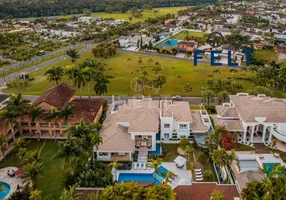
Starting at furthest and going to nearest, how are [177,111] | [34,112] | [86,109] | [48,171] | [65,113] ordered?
[86,109] < [177,111] < [65,113] < [34,112] < [48,171]

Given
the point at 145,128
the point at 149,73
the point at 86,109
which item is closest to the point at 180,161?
the point at 145,128

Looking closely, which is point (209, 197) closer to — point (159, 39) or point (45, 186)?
point (45, 186)

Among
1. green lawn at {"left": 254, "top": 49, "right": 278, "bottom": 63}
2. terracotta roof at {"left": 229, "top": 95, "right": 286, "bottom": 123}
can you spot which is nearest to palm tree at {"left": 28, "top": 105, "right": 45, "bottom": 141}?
terracotta roof at {"left": 229, "top": 95, "right": 286, "bottom": 123}

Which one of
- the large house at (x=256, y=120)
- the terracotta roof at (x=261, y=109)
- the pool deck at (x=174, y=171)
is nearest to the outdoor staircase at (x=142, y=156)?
the pool deck at (x=174, y=171)

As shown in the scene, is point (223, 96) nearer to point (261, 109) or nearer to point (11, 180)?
point (261, 109)

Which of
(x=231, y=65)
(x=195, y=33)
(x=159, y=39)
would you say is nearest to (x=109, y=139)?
(x=231, y=65)

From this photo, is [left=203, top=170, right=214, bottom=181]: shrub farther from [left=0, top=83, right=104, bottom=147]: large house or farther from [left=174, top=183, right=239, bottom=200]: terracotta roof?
[left=0, top=83, right=104, bottom=147]: large house

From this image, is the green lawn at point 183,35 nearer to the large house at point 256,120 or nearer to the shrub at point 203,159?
the large house at point 256,120
